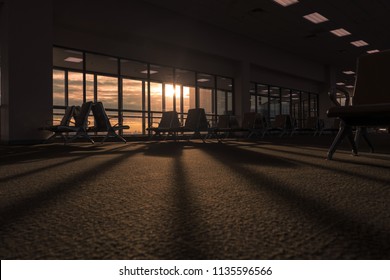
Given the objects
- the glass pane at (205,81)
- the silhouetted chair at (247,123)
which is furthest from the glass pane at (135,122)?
the glass pane at (205,81)

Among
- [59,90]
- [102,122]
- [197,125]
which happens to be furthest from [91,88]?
[197,125]

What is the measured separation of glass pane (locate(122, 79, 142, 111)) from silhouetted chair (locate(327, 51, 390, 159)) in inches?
372

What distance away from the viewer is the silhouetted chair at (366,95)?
226 cm

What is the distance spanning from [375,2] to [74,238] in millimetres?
9872

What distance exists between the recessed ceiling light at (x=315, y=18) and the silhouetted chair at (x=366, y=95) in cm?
704

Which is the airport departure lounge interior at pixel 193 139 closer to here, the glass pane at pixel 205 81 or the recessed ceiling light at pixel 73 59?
the recessed ceiling light at pixel 73 59

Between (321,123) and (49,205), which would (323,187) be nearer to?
(49,205)

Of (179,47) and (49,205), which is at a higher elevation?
(179,47)

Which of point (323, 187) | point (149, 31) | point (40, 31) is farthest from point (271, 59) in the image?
point (323, 187)

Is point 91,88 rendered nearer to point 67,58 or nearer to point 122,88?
point 122,88

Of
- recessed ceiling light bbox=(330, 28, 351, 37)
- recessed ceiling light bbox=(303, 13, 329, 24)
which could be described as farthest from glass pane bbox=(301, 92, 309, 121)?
recessed ceiling light bbox=(303, 13, 329, 24)

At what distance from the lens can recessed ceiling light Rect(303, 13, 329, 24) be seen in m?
8.90

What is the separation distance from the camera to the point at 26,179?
162cm

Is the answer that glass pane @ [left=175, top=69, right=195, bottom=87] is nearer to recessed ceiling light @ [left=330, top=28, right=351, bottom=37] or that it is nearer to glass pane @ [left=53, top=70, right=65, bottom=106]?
glass pane @ [left=53, top=70, right=65, bottom=106]
